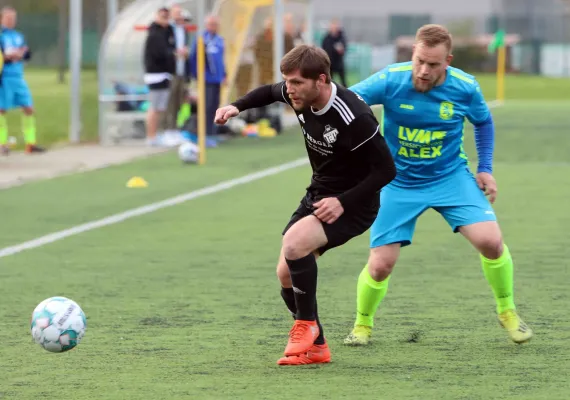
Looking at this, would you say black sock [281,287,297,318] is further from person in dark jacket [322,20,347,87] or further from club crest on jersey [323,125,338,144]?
person in dark jacket [322,20,347,87]

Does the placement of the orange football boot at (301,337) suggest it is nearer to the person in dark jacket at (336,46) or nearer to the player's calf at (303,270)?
the player's calf at (303,270)

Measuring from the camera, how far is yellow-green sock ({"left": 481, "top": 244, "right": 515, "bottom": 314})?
22.3ft

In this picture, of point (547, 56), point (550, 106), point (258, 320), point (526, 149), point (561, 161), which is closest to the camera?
point (258, 320)

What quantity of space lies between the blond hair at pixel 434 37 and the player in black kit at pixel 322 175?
22.0 inches

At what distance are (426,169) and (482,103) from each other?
454 millimetres

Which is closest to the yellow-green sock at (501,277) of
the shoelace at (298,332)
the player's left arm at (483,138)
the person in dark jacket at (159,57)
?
the player's left arm at (483,138)

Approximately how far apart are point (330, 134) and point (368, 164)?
0.25 metres

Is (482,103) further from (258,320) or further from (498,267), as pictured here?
(258,320)

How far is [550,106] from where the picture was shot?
1284 inches

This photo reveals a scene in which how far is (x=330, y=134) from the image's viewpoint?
6.04 metres

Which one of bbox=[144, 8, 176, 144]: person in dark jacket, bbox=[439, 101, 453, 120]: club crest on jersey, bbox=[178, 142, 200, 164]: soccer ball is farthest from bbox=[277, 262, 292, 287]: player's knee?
bbox=[144, 8, 176, 144]: person in dark jacket

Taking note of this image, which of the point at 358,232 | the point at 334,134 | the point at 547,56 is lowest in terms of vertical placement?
the point at 547,56

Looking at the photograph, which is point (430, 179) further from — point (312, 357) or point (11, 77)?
point (11, 77)

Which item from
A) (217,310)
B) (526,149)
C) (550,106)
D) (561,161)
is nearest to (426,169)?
(217,310)
